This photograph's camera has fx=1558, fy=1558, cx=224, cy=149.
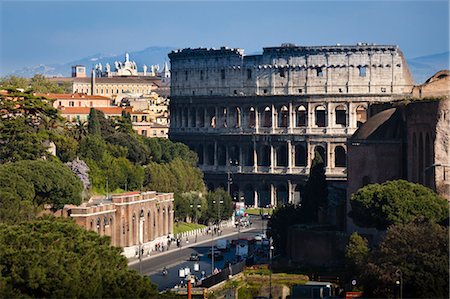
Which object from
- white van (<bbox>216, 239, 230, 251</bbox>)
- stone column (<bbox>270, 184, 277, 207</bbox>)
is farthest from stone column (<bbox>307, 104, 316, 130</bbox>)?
white van (<bbox>216, 239, 230, 251</bbox>)

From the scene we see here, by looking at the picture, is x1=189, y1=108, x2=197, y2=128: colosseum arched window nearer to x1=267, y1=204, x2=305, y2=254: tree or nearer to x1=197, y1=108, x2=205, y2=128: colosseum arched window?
x1=197, y1=108, x2=205, y2=128: colosseum arched window

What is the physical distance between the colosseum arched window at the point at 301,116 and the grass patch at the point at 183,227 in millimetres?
38574

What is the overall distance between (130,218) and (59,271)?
131 feet

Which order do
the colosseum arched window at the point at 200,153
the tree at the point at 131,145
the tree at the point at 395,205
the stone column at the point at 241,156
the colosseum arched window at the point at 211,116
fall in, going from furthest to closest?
1. the colosseum arched window at the point at 211,116
2. the colosseum arched window at the point at 200,153
3. the stone column at the point at 241,156
4. the tree at the point at 131,145
5. the tree at the point at 395,205

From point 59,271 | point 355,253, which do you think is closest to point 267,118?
point 355,253

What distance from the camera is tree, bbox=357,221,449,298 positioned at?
6512 cm

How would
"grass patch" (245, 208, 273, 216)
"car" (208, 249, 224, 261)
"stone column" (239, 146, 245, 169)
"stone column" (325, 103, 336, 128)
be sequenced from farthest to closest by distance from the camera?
"stone column" (239, 146, 245, 169) < "stone column" (325, 103, 336, 128) < "grass patch" (245, 208, 273, 216) < "car" (208, 249, 224, 261)

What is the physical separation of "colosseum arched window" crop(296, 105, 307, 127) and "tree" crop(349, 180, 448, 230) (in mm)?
75492

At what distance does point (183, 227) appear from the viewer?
11606 centimetres

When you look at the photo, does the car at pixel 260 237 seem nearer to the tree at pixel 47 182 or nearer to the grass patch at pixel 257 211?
the tree at pixel 47 182

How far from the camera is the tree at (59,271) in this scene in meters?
57.1

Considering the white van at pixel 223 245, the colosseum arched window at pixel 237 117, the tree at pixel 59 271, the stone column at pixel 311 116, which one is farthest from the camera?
the colosseum arched window at pixel 237 117

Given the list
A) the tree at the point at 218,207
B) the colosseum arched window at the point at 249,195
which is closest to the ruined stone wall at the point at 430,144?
the tree at the point at 218,207

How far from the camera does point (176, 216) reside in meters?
116
